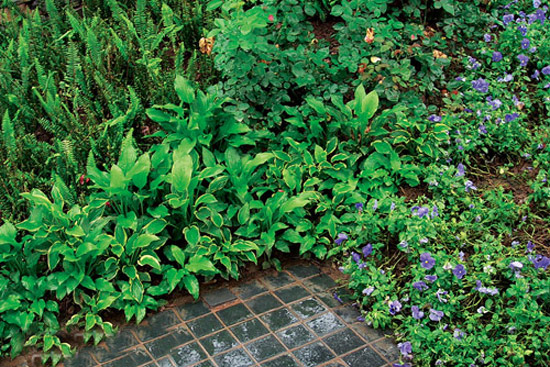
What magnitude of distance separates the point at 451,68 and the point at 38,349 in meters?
3.88

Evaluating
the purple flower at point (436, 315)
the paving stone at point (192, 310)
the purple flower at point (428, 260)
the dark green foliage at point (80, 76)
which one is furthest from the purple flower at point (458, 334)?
the dark green foliage at point (80, 76)

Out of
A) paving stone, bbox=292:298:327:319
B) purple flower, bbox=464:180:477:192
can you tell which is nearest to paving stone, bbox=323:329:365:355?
paving stone, bbox=292:298:327:319

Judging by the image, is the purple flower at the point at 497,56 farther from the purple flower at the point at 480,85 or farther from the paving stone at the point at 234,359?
the paving stone at the point at 234,359

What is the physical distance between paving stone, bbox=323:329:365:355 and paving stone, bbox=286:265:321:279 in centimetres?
59

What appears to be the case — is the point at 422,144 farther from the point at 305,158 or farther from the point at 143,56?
the point at 143,56

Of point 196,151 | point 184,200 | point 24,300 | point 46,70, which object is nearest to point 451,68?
point 196,151

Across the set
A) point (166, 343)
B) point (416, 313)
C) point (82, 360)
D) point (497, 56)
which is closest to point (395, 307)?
point (416, 313)

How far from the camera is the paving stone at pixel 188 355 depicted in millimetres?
3615

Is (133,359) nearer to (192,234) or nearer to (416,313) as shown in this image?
(192,234)

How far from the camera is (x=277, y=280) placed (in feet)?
14.0

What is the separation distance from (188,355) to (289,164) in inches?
65.3

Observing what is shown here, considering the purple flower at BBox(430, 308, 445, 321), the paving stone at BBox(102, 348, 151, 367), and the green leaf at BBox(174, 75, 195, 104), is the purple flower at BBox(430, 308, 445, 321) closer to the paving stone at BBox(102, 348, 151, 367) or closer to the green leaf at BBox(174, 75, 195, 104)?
the paving stone at BBox(102, 348, 151, 367)

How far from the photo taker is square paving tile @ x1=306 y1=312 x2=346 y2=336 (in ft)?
12.5

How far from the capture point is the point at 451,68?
17.8 feet
